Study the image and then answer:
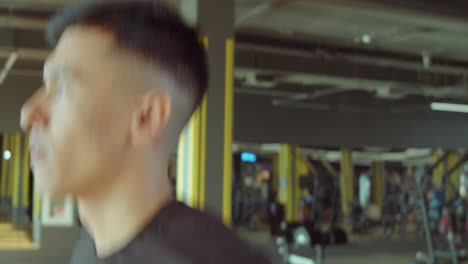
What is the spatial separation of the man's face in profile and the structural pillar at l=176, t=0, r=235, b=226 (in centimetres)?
380

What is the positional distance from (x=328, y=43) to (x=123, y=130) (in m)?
8.49

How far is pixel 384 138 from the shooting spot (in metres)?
13.8

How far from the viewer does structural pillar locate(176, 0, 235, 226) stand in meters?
4.45

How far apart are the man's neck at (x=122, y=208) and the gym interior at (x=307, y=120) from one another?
0.20 ft

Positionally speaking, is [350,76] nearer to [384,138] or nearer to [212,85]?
[384,138]

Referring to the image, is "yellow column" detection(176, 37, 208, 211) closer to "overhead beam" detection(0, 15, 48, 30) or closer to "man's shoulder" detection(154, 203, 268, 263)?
"overhead beam" detection(0, 15, 48, 30)

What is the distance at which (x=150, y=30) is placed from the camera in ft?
1.99

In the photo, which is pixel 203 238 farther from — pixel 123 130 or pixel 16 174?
pixel 16 174

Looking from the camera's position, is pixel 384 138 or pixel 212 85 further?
pixel 384 138

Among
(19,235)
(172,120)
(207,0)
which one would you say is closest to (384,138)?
(19,235)

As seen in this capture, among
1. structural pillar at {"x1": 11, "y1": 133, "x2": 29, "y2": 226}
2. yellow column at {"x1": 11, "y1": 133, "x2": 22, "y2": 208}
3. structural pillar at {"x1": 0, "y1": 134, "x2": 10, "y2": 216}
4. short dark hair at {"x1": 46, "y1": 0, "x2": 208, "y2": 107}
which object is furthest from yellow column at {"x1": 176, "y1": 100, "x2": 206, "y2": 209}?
structural pillar at {"x1": 0, "y1": 134, "x2": 10, "y2": 216}

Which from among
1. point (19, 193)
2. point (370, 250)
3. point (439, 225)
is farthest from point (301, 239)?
point (19, 193)

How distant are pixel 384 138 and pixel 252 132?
3.96 metres

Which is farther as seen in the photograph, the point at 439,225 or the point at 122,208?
the point at 439,225
